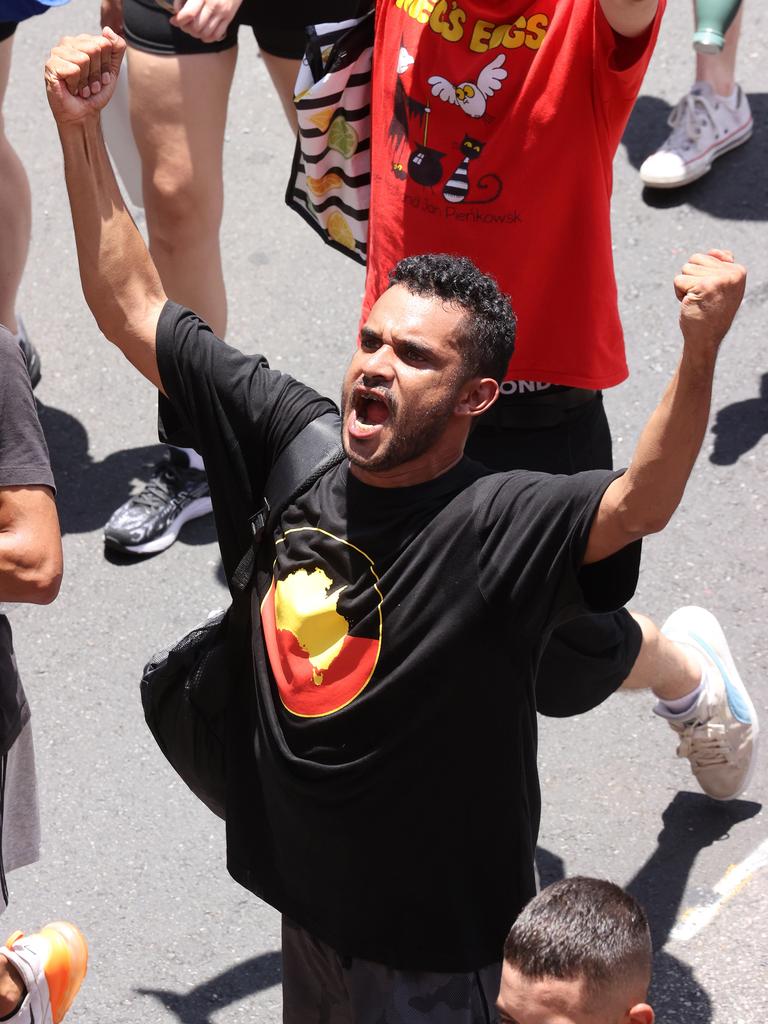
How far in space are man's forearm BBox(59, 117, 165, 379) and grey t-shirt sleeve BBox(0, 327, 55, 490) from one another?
18cm

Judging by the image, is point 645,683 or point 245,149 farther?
point 245,149

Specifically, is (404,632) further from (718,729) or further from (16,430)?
(718,729)

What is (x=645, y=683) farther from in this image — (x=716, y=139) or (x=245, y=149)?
(x=245, y=149)

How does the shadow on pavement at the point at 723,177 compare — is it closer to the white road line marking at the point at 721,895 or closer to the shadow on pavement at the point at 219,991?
the white road line marking at the point at 721,895

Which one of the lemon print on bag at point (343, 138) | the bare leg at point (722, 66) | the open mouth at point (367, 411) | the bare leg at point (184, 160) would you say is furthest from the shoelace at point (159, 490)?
the bare leg at point (722, 66)

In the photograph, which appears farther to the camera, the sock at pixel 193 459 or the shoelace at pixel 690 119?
the shoelace at pixel 690 119

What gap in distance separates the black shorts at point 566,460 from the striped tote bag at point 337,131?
1.95ft

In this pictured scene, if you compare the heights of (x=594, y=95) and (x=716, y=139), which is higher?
(x=594, y=95)

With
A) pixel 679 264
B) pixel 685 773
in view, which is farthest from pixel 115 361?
pixel 685 773

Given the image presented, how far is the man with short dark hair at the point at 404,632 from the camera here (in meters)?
2.45

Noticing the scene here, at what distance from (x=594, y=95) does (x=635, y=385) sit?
6.26 ft

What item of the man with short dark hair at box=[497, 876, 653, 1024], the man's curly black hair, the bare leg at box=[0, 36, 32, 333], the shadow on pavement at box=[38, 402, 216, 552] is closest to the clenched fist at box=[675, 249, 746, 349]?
the man's curly black hair

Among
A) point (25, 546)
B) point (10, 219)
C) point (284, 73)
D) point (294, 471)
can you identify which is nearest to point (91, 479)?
point (10, 219)

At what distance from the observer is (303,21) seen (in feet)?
14.6
